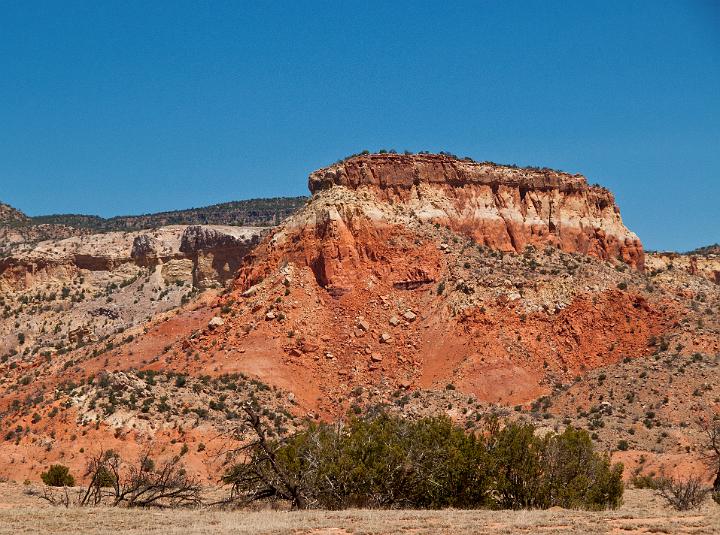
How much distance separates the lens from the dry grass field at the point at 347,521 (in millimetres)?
21031

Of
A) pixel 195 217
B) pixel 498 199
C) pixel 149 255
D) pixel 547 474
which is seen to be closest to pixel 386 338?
pixel 498 199

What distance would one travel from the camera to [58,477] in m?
35.2

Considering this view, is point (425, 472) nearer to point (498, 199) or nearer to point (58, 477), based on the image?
point (58, 477)

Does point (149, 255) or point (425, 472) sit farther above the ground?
point (149, 255)

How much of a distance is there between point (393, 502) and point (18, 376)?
38964mm

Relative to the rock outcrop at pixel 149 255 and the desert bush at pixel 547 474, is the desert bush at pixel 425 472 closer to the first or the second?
the desert bush at pixel 547 474

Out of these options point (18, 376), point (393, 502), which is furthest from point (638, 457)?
point (18, 376)

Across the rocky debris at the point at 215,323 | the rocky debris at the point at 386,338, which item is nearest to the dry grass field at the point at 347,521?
the rocky debris at the point at 386,338

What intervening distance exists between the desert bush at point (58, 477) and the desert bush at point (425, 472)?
33.4 feet

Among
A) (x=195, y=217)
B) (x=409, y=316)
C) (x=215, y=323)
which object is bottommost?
(x=215, y=323)

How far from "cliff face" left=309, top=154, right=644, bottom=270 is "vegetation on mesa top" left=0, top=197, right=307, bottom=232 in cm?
4318

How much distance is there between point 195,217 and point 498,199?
54.1 m

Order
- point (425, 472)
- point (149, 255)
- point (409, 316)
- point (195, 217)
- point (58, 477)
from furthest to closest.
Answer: point (195, 217) < point (149, 255) < point (409, 316) < point (58, 477) < point (425, 472)

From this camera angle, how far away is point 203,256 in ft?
260
